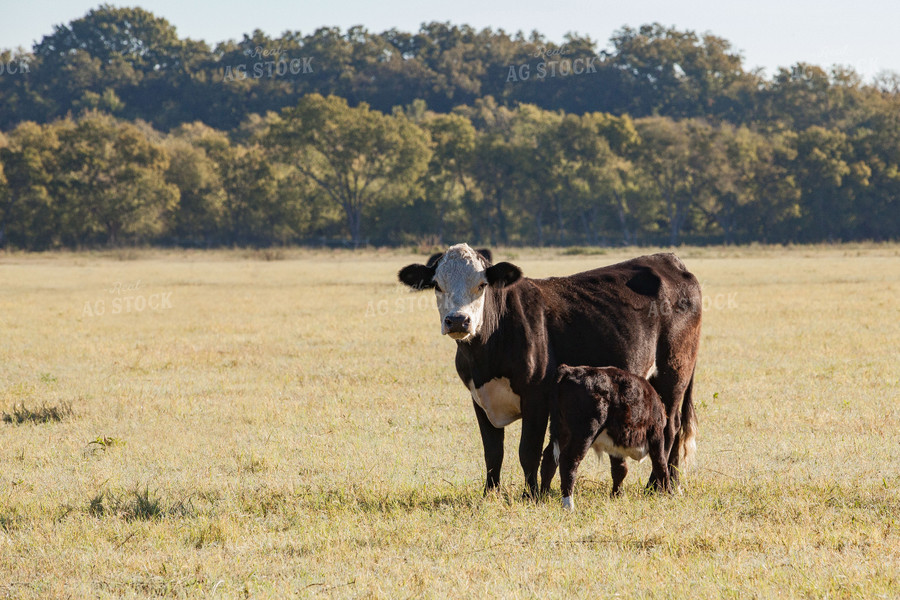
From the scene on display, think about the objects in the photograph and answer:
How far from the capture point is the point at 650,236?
272 ft

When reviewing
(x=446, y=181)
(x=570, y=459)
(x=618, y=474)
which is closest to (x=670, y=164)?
(x=446, y=181)

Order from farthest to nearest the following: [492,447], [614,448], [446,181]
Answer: [446,181] < [492,447] < [614,448]

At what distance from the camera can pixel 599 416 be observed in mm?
6273

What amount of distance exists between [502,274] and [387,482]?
2.21 meters

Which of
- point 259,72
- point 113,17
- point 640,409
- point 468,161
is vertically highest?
point 113,17

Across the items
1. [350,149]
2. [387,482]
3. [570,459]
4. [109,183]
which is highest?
[350,149]

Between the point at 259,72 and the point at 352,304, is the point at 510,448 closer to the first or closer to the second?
the point at 352,304

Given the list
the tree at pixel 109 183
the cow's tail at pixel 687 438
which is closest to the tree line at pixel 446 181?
the tree at pixel 109 183

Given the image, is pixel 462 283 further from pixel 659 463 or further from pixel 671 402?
pixel 671 402

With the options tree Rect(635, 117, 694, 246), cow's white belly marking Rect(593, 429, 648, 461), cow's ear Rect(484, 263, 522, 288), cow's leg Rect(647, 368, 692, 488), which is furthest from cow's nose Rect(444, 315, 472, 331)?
tree Rect(635, 117, 694, 246)

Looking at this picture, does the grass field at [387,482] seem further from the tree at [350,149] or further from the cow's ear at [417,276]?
the tree at [350,149]

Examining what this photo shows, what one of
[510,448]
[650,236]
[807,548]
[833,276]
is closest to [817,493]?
[807,548]

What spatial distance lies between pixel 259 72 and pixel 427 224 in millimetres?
48275

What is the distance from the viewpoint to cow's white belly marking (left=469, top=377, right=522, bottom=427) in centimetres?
668
